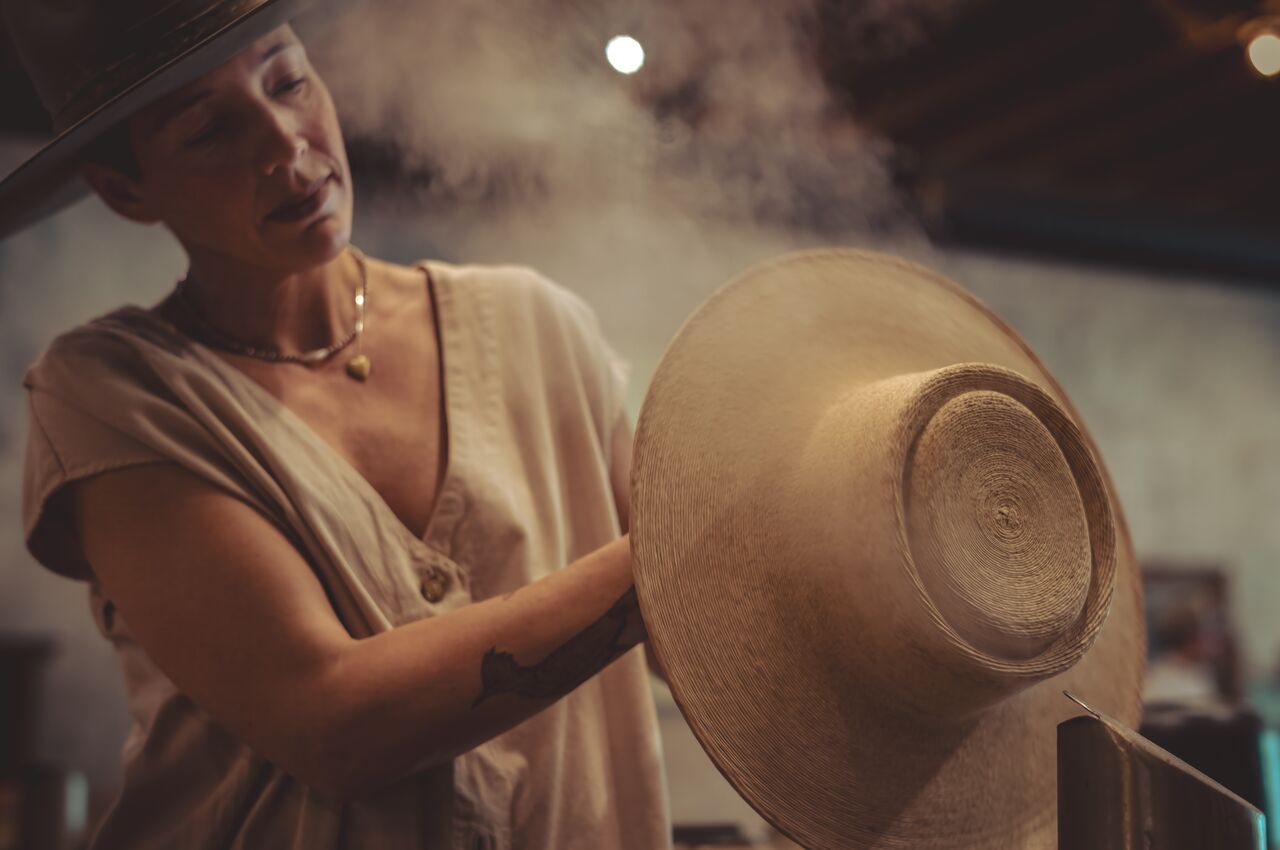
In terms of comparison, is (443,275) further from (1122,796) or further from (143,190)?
(1122,796)

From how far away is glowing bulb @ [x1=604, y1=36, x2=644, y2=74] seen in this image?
2227 mm

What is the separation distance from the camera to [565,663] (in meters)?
0.87

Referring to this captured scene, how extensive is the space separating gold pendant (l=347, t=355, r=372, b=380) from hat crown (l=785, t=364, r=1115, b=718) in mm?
515

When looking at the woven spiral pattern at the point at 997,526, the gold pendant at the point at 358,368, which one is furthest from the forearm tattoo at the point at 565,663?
the gold pendant at the point at 358,368

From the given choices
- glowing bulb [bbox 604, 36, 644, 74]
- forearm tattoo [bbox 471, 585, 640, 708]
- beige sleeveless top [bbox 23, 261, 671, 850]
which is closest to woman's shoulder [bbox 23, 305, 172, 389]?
beige sleeveless top [bbox 23, 261, 671, 850]

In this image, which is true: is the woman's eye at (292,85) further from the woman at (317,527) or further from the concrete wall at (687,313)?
the concrete wall at (687,313)

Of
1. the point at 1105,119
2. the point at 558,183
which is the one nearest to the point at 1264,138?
the point at 1105,119

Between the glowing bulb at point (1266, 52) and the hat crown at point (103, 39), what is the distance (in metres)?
3.08

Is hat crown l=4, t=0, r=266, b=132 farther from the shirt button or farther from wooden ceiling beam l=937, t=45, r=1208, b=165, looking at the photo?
wooden ceiling beam l=937, t=45, r=1208, b=165

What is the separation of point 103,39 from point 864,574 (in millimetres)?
808

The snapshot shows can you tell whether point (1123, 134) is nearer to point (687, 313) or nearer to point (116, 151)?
point (687, 313)

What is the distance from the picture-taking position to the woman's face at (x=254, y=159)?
0.97 metres

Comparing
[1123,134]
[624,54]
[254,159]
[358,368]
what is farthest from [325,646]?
[1123,134]

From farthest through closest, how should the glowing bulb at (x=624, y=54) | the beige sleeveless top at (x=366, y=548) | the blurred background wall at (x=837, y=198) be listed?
the blurred background wall at (x=837, y=198)
the glowing bulb at (x=624, y=54)
the beige sleeveless top at (x=366, y=548)
